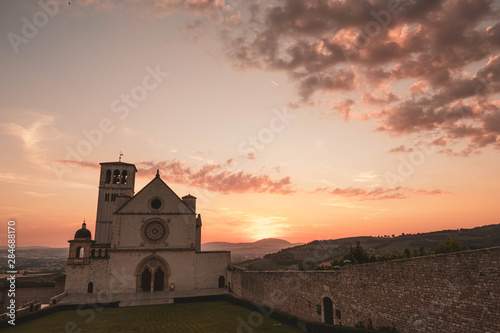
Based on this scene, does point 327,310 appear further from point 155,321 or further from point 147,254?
point 147,254

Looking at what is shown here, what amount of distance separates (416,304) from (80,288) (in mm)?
37286

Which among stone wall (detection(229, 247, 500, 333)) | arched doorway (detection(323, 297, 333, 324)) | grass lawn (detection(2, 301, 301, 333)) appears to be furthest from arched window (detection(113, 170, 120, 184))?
arched doorway (detection(323, 297, 333, 324))

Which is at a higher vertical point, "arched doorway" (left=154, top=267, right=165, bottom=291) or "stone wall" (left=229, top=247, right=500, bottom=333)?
"stone wall" (left=229, top=247, right=500, bottom=333)

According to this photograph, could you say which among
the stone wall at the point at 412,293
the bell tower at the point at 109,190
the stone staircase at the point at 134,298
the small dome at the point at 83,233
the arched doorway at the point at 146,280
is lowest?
the stone staircase at the point at 134,298

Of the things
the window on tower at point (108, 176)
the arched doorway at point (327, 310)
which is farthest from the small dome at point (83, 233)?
the arched doorway at point (327, 310)

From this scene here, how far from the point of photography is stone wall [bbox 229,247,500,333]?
9.72m

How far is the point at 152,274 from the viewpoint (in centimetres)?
3866

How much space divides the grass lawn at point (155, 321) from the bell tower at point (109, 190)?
18.3m

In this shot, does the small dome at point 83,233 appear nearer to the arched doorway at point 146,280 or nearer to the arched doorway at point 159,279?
the arched doorway at point 146,280

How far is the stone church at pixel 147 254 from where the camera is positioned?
36.8 metres

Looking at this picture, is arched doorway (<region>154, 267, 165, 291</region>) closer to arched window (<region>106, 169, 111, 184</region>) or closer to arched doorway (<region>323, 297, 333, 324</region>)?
arched window (<region>106, 169, 111, 184</region>)

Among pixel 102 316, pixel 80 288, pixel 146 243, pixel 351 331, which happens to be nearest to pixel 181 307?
pixel 102 316

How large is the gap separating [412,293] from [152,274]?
110ft

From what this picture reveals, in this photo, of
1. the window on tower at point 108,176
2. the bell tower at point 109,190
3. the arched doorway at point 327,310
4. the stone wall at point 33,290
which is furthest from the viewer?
the window on tower at point 108,176
